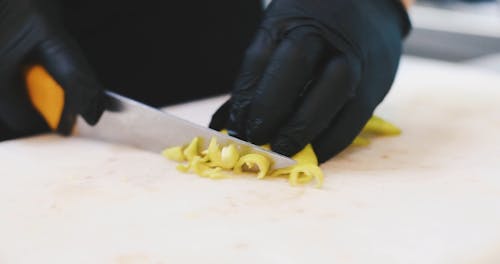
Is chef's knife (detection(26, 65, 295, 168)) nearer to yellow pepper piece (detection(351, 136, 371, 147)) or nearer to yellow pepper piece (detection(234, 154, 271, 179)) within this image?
yellow pepper piece (detection(234, 154, 271, 179))

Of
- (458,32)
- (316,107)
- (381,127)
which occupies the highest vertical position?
(316,107)

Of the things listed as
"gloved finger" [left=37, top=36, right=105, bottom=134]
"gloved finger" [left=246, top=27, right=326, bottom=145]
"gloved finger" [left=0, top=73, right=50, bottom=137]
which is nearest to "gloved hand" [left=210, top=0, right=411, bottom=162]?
"gloved finger" [left=246, top=27, right=326, bottom=145]

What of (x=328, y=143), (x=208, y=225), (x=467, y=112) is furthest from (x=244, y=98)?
(x=467, y=112)

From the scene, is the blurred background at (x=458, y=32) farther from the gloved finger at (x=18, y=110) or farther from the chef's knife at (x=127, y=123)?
the gloved finger at (x=18, y=110)

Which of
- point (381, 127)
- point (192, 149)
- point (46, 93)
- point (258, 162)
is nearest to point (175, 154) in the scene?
point (192, 149)

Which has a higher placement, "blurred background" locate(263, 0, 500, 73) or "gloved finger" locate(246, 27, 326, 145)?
"gloved finger" locate(246, 27, 326, 145)

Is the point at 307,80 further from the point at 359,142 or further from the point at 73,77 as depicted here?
the point at 73,77

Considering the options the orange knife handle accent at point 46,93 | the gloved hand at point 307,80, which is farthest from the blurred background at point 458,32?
the orange knife handle accent at point 46,93
